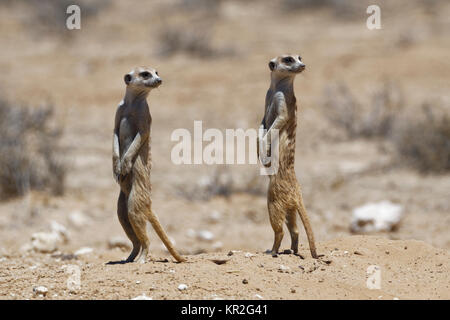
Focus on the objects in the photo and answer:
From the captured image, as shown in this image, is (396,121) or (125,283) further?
(396,121)

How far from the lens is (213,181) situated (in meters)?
9.34

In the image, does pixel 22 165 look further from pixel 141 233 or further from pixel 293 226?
pixel 293 226

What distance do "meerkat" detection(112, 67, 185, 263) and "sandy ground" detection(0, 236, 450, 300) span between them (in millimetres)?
296

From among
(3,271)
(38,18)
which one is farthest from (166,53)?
(3,271)

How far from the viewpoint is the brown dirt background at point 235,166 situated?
433 centimetres

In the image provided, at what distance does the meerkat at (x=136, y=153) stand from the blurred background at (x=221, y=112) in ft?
5.62

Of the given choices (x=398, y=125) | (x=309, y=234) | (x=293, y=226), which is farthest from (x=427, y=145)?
(x=309, y=234)

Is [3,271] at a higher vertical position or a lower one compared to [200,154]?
lower

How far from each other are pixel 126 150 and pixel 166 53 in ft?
44.1

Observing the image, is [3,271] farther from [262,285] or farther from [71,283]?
[262,285]

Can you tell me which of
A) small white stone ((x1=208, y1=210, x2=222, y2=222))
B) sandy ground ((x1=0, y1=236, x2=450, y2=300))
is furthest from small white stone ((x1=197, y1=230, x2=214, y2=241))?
sandy ground ((x1=0, y1=236, x2=450, y2=300))

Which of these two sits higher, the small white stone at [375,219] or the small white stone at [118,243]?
the small white stone at [375,219]

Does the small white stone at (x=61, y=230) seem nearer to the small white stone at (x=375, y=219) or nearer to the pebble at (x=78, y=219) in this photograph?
the pebble at (x=78, y=219)

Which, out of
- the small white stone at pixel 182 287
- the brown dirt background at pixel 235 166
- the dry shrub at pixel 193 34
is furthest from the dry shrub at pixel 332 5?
the small white stone at pixel 182 287
